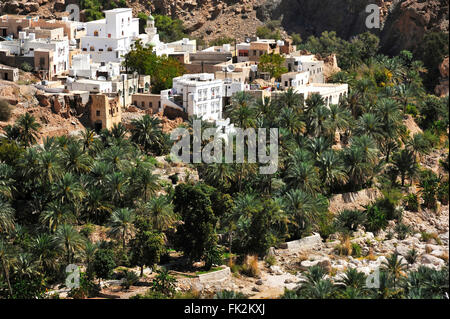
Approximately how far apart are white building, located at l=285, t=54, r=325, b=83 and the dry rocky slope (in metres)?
17.3

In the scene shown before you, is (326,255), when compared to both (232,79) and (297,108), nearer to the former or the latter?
(297,108)

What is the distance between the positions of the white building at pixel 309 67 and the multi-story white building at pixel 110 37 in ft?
32.5

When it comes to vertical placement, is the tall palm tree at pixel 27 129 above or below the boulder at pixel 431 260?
above

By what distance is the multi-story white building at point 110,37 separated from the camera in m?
73.2

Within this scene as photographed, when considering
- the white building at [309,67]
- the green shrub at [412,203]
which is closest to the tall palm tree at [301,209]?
the green shrub at [412,203]

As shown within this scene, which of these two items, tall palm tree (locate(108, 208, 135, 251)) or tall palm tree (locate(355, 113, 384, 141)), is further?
tall palm tree (locate(355, 113, 384, 141))

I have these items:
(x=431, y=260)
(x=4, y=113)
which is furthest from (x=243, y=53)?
(x=431, y=260)

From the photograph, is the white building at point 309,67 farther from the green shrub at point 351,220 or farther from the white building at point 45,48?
the green shrub at point 351,220

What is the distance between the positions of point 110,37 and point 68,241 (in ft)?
83.1

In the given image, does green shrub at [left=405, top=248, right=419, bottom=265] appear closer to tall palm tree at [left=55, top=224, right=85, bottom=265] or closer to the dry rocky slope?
tall palm tree at [left=55, top=224, right=85, bottom=265]

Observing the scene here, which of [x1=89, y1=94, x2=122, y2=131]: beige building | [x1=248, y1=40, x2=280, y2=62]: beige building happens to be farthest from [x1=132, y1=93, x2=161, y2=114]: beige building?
[x1=248, y1=40, x2=280, y2=62]: beige building

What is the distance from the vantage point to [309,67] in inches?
2923

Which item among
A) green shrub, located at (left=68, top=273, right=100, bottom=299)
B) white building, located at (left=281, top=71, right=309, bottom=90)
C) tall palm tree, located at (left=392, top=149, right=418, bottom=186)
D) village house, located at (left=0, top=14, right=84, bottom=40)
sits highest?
village house, located at (left=0, top=14, right=84, bottom=40)

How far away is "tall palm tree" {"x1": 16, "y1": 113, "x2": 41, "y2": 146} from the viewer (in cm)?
5966
